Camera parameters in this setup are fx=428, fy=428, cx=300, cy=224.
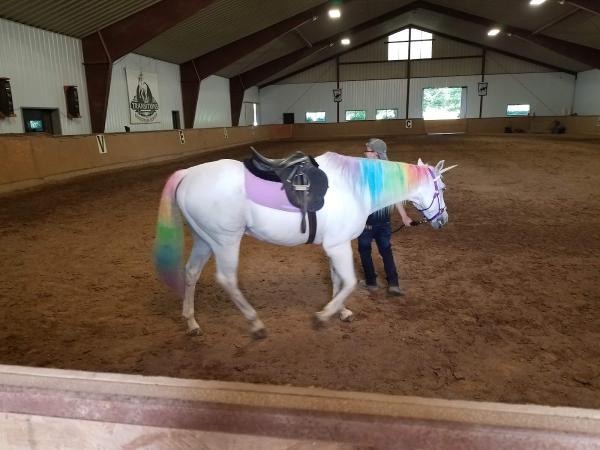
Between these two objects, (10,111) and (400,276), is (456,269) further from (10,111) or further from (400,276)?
(10,111)

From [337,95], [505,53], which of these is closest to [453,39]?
[505,53]

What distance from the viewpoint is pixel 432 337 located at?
3.67 meters

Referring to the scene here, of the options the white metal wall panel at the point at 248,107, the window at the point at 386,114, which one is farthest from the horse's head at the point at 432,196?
the window at the point at 386,114

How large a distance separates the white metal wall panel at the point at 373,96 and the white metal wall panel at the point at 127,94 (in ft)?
56.3

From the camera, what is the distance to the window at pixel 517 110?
35.3 m

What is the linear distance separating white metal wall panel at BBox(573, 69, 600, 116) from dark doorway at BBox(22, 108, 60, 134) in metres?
33.5

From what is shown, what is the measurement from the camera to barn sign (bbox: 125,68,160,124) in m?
19.7

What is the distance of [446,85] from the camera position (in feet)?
118

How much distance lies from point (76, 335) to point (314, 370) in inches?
84.2

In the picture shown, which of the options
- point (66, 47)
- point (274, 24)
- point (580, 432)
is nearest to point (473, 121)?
point (274, 24)

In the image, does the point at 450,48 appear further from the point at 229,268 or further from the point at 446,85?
the point at 229,268

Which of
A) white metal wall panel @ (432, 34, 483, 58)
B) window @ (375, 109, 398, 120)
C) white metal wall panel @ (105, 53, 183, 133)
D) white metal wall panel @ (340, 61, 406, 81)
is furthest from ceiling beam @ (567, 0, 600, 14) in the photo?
white metal wall panel @ (105, 53, 183, 133)

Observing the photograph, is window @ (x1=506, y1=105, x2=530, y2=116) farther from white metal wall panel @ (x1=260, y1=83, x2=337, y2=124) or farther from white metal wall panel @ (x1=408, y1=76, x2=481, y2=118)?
white metal wall panel @ (x1=260, y1=83, x2=337, y2=124)

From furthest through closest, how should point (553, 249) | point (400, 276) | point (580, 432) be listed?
point (553, 249) < point (400, 276) < point (580, 432)
